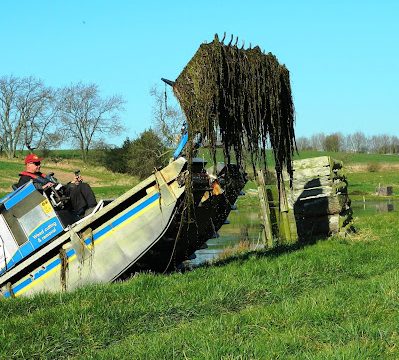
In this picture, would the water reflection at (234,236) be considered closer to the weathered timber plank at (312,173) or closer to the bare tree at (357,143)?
the weathered timber plank at (312,173)

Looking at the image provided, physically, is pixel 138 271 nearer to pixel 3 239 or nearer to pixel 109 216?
pixel 109 216

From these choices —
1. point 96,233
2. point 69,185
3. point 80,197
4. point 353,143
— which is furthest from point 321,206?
point 353,143

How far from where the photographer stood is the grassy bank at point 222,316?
5695mm

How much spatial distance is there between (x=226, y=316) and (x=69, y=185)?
209 inches

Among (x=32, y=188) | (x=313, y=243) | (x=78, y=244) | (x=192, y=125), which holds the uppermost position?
(x=192, y=125)

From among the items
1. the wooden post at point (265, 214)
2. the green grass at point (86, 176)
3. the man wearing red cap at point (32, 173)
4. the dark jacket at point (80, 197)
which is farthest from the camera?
the green grass at point (86, 176)

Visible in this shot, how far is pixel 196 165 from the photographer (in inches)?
410

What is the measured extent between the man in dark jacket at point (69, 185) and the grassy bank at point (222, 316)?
2.44 m

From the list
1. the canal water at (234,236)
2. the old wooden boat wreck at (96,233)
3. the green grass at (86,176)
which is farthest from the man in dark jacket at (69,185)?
the green grass at (86,176)

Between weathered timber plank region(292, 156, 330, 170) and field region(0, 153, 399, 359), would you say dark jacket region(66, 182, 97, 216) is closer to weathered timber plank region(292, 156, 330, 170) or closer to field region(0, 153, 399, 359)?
field region(0, 153, 399, 359)

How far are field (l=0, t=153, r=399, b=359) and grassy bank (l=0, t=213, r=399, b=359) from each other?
12mm

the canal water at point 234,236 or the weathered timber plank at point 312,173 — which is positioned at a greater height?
the weathered timber plank at point 312,173

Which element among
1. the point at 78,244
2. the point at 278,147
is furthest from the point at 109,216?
the point at 278,147

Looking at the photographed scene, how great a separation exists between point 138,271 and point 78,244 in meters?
1.14
